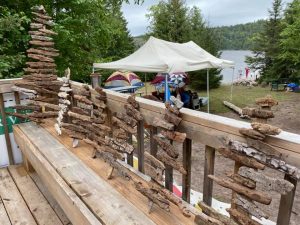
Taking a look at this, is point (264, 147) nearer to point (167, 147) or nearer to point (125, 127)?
point (167, 147)

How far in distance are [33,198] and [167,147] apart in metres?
1.54

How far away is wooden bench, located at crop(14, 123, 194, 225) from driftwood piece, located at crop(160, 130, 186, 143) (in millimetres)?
427

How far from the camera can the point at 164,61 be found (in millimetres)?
7730

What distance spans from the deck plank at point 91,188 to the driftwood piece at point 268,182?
61cm

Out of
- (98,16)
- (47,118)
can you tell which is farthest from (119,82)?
(47,118)

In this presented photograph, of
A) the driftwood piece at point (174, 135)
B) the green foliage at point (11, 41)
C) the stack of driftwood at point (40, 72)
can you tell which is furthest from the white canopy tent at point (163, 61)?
the driftwood piece at point (174, 135)

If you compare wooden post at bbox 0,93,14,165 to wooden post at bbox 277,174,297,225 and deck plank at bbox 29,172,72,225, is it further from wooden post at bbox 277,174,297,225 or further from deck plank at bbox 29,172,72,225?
wooden post at bbox 277,174,297,225

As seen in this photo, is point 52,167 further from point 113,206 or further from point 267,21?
A: point 267,21

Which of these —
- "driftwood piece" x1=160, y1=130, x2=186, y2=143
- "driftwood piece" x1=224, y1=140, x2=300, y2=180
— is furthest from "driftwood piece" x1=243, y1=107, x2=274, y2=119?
"driftwood piece" x1=160, y1=130, x2=186, y2=143

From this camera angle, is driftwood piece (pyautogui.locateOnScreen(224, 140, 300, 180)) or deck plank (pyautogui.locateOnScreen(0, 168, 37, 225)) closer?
driftwood piece (pyautogui.locateOnScreen(224, 140, 300, 180))

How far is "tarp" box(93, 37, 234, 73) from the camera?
773cm

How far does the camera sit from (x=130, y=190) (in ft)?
5.85

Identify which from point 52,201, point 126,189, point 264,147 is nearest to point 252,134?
point 264,147

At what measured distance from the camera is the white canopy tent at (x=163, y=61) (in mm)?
7734
